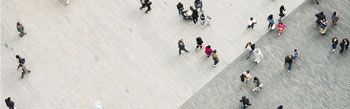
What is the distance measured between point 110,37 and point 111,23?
1.11 metres

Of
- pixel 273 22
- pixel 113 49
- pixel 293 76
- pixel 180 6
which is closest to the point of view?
pixel 293 76

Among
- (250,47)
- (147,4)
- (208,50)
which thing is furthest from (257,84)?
(147,4)

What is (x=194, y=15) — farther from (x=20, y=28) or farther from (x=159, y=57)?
(x=20, y=28)

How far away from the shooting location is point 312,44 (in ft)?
114

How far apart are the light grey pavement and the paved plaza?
0.06 metres

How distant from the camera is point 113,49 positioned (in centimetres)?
3559

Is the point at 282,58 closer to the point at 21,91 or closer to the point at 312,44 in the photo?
the point at 312,44

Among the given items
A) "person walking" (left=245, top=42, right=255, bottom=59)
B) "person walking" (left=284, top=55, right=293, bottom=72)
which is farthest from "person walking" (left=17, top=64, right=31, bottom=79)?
"person walking" (left=284, top=55, right=293, bottom=72)

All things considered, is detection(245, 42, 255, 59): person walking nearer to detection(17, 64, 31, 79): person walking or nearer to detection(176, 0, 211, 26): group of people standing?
detection(176, 0, 211, 26): group of people standing

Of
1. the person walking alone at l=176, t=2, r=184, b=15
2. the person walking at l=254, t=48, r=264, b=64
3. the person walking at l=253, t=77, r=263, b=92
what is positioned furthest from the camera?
the person walking alone at l=176, t=2, r=184, b=15

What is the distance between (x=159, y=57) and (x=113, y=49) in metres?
2.70

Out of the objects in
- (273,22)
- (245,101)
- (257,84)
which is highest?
(273,22)

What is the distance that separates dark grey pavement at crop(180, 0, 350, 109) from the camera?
107 feet

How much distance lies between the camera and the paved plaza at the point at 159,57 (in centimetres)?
3319
